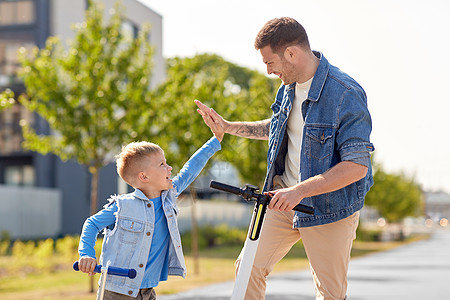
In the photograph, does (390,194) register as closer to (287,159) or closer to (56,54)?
(56,54)

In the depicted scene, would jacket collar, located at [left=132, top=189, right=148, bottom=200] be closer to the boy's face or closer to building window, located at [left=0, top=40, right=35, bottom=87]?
the boy's face

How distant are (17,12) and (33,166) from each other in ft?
19.9

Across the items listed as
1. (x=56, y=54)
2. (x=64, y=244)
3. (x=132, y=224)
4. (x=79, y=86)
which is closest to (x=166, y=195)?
(x=132, y=224)

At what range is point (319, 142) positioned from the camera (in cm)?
448

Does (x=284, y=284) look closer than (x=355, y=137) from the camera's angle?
No

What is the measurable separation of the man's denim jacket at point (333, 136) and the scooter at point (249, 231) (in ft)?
1.35

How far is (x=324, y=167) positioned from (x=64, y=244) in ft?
51.4

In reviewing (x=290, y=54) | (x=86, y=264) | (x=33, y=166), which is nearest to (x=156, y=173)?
(x=86, y=264)

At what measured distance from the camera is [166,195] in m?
4.61

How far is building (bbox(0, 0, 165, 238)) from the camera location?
2914 cm

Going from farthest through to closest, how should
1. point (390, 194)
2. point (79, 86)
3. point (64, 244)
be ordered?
point (390, 194)
point (64, 244)
point (79, 86)

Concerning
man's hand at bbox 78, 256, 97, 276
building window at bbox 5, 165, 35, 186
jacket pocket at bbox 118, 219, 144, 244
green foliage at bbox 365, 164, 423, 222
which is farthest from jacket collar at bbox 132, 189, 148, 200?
green foliage at bbox 365, 164, 423, 222

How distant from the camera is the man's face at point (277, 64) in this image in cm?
442

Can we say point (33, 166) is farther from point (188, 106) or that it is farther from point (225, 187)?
point (225, 187)
